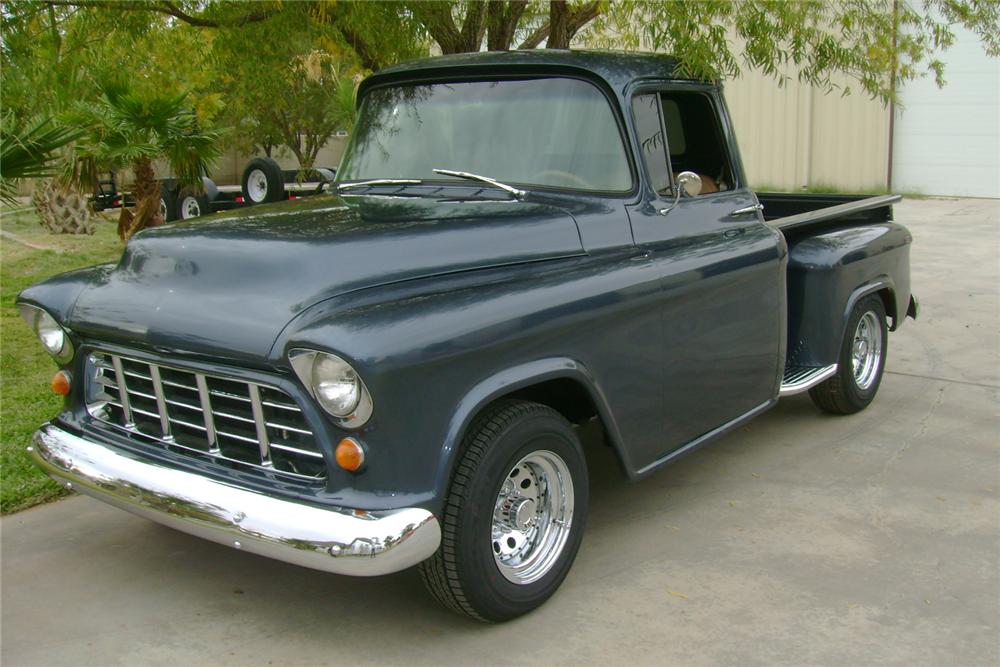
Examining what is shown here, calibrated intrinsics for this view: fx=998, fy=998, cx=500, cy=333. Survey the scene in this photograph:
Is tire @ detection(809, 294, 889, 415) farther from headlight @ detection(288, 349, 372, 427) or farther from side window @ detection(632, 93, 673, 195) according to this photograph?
headlight @ detection(288, 349, 372, 427)

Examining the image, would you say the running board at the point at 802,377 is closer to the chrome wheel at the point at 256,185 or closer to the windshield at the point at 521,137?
the windshield at the point at 521,137

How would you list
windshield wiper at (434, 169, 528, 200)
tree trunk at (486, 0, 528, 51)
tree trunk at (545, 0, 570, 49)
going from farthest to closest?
tree trunk at (486, 0, 528, 51), tree trunk at (545, 0, 570, 49), windshield wiper at (434, 169, 528, 200)

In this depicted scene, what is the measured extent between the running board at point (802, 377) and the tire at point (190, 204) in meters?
10.7

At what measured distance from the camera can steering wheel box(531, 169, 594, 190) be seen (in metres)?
4.04

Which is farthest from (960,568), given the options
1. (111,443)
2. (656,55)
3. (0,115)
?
(0,115)

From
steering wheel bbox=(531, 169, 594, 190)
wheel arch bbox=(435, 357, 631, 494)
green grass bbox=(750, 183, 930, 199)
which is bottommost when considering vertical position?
green grass bbox=(750, 183, 930, 199)

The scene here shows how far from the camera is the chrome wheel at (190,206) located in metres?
14.6

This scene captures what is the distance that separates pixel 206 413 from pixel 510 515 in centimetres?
106

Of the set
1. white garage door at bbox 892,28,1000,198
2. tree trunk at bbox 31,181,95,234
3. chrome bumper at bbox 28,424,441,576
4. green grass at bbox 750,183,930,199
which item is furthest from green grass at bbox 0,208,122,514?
white garage door at bbox 892,28,1000,198

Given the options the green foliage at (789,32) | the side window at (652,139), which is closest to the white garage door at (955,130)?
the green foliage at (789,32)

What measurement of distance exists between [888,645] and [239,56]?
539cm

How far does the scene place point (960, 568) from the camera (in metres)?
3.79

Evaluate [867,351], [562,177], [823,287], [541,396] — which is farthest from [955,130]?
[541,396]

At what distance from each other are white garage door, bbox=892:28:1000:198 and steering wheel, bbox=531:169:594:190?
14299 millimetres
